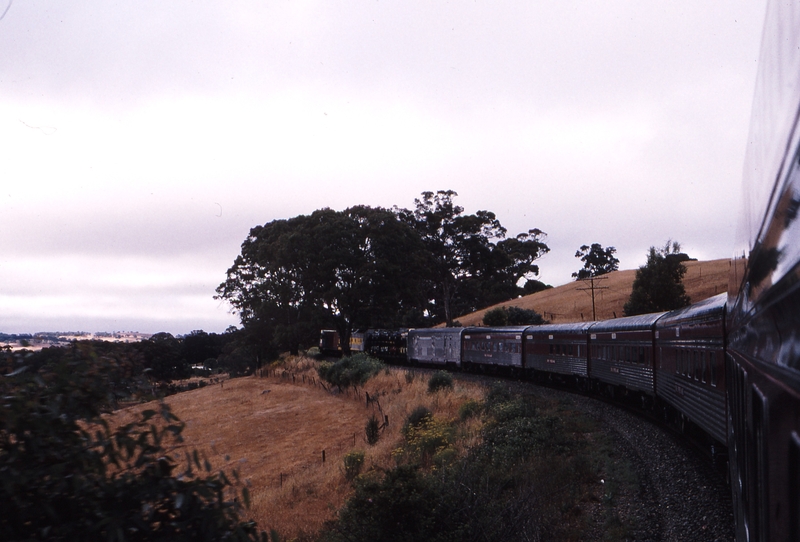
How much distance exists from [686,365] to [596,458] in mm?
2438

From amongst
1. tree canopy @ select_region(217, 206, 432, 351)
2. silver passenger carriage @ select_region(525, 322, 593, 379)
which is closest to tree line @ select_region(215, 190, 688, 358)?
tree canopy @ select_region(217, 206, 432, 351)

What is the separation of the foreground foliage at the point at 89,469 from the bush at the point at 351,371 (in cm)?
3413

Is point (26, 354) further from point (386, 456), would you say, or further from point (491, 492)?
point (386, 456)

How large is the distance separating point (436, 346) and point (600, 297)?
41266 millimetres

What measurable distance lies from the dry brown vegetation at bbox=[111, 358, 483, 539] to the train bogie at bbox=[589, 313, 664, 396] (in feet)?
14.1

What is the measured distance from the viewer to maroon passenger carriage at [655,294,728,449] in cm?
1004

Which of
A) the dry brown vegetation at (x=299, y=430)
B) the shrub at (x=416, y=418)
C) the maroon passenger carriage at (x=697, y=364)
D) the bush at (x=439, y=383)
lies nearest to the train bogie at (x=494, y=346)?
the dry brown vegetation at (x=299, y=430)

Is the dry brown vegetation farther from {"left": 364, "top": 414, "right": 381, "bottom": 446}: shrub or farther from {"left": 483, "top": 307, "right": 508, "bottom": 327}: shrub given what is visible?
{"left": 483, "top": 307, "right": 508, "bottom": 327}: shrub

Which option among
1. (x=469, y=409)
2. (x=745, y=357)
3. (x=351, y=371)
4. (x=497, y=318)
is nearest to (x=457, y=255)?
(x=497, y=318)

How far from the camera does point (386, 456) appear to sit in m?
19.0

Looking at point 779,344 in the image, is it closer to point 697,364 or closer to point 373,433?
point 697,364

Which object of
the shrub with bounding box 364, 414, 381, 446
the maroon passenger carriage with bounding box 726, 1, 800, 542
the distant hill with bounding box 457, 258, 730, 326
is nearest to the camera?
the maroon passenger carriage with bounding box 726, 1, 800, 542

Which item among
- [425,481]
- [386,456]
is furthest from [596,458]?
[386,456]

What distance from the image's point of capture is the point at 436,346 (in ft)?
154
